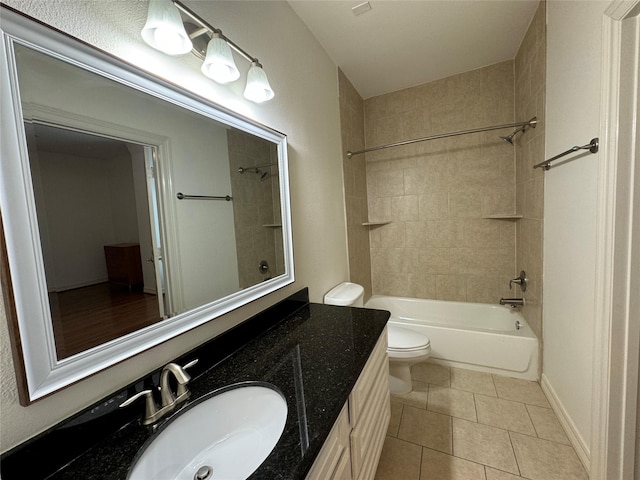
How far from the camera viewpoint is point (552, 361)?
67.7 inches

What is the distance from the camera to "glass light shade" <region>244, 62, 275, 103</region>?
1.14 metres

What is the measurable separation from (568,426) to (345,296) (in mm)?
1448

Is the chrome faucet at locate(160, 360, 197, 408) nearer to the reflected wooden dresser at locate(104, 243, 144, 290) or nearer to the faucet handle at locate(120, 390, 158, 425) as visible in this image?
the faucet handle at locate(120, 390, 158, 425)

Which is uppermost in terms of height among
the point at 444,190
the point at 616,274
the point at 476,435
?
the point at 444,190

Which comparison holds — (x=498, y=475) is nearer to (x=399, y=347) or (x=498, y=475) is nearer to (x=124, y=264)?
(x=399, y=347)

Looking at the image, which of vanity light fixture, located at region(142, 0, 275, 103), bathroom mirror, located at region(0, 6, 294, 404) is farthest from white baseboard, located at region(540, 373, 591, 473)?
vanity light fixture, located at region(142, 0, 275, 103)

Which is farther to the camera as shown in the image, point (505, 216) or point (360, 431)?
point (505, 216)

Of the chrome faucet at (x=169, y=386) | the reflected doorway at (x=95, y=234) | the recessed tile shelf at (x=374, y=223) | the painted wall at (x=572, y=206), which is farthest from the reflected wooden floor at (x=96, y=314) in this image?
the recessed tile shelf at (x=374, y=223)

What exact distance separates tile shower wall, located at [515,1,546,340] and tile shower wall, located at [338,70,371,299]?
1.37 m

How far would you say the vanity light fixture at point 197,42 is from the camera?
786 millimetres

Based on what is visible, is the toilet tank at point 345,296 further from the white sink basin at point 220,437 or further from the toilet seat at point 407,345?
the white sink basin at point 220,437

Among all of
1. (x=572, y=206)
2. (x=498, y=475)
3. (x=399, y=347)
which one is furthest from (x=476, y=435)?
(x=572, y=206)

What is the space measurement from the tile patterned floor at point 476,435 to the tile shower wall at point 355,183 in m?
1.09

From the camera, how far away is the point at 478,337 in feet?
6.86
